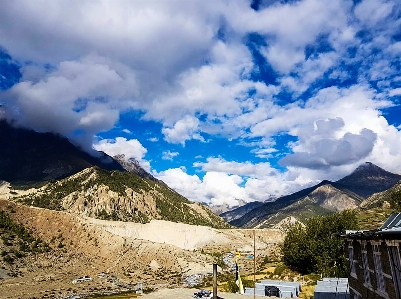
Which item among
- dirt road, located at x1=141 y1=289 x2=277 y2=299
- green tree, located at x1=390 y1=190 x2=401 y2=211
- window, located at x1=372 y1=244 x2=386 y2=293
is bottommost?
dirt road, located at x1=141 y1=289 x2=277 y2=299

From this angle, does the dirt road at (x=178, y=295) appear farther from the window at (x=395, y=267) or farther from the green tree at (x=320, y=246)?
the window at (x=395, y=267)

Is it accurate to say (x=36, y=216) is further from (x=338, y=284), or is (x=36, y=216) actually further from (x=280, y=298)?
(x=338, y=284)

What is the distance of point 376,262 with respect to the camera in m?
20.4

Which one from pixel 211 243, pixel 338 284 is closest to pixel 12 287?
pixel 338 284

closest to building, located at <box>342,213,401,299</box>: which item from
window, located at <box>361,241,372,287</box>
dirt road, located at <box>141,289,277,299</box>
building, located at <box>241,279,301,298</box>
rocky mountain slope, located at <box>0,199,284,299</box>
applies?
window, located at <box>361,241,372,287</box>

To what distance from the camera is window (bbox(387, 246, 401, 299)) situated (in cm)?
1692

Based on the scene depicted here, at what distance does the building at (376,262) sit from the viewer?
56.6 feet

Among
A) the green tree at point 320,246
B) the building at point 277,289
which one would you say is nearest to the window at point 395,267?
the building at point 277,289

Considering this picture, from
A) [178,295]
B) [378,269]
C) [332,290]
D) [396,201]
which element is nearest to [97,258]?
[178,295]

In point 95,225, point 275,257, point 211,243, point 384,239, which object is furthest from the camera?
point 211,243

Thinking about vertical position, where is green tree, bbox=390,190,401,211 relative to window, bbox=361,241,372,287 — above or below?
above

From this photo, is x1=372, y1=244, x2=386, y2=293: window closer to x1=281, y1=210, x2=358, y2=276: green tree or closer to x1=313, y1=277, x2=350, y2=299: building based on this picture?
x1=313, y1=277, x2=350, y2=299: building

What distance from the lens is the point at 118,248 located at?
116375 millimetres

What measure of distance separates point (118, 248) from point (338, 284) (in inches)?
3568
